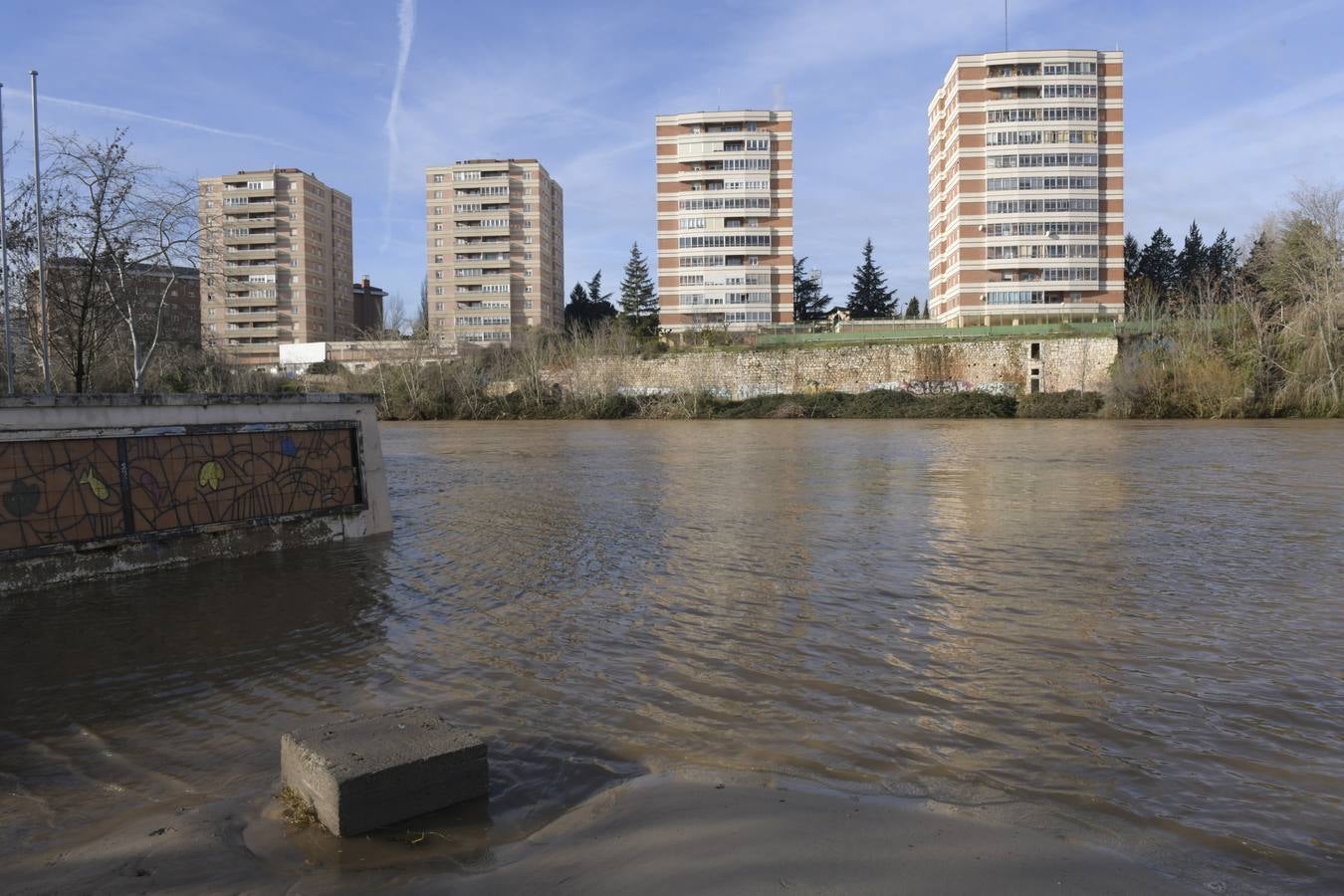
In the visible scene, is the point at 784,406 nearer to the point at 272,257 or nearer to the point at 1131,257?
the point at 1131,257

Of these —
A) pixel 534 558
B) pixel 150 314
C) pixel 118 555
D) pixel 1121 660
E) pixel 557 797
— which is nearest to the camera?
pixel 557 797

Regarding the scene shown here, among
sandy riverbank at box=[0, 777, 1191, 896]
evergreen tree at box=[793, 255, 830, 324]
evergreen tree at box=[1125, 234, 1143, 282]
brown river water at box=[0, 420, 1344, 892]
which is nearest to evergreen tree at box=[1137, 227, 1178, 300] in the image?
evergreen tree at box=[1125, 234, 1143, 282]

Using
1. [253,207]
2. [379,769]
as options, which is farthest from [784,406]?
[253,207]

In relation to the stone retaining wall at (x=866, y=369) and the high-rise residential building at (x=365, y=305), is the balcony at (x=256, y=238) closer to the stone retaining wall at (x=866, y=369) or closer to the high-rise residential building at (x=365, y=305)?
the high-rise residential building at (x=365, y=305)

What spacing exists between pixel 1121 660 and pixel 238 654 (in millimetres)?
6801

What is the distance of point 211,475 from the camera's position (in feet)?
37.5

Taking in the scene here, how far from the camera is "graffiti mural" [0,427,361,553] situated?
31.2ft

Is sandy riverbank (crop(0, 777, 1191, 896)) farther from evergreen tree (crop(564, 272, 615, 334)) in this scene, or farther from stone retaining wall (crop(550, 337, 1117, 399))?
evergreen tree (crop(564, 272, 615, 334))

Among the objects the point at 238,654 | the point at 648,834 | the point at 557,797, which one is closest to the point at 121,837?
the point at 557,797

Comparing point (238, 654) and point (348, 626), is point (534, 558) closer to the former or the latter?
point (348, 626)

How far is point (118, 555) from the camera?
33.9ft

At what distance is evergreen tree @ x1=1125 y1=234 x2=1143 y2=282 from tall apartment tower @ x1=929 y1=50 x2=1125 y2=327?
12886mm

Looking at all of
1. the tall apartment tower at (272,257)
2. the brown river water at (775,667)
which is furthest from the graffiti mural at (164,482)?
the tall apartment tower at (272,257)

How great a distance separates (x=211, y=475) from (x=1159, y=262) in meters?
109
